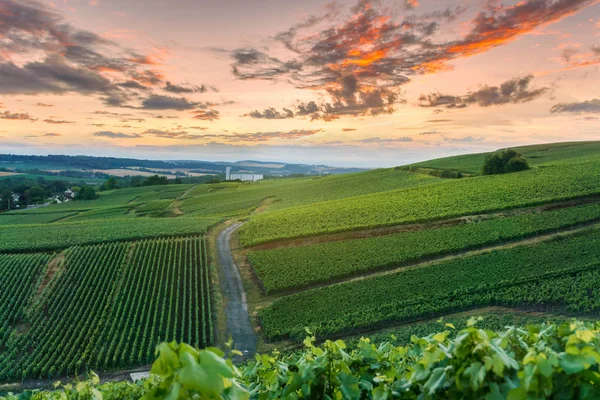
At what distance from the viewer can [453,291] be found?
94.2 feet

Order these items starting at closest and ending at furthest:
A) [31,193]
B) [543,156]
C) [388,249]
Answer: [388,249]
[543,156]
[31,193]

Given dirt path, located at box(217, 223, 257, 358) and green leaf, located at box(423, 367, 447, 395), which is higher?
green leaf, located at box(423, 367, 447, 395)

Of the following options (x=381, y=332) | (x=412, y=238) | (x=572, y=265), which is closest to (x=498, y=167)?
(x=412, y=238)

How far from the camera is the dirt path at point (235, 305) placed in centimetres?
2732

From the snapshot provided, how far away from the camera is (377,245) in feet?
131

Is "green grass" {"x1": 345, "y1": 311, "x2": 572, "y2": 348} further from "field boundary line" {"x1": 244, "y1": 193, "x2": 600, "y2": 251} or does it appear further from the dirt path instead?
"field boundary line" {"x1": 244, "y1": 193, "x2": 600, "y2": 251}

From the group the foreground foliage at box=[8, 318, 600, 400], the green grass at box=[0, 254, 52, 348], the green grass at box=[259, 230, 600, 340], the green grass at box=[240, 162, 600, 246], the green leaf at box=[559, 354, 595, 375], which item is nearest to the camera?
the foreground foliage at box=[8, 318, 600, 400]

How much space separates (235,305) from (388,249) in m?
16.2

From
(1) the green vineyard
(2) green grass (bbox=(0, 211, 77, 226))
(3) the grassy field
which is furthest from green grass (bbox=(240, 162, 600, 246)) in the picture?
(2) green grass (bbox=(0, 211, 77, 226))

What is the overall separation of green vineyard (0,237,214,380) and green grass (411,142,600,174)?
6422 cm

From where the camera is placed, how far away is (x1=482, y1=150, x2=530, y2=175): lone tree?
67312 millimetres

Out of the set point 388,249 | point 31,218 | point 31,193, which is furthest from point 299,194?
point 31,193

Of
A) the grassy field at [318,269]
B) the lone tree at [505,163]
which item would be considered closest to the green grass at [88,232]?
the grassy field at [318,269]

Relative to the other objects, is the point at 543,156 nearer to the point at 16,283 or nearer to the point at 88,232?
the point at 88,232
